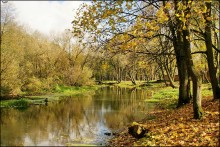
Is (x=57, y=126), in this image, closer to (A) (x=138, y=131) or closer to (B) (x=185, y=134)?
(A) (x=138, y=131)

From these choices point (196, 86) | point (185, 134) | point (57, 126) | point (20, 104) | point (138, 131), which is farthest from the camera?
point (20, 104)

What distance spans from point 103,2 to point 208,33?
26.4 ft

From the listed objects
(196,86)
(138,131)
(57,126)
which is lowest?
(57,126)

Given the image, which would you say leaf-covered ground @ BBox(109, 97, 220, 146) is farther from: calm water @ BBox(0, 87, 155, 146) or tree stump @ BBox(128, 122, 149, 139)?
calm water @ BBox(0, 87, 155, 146)

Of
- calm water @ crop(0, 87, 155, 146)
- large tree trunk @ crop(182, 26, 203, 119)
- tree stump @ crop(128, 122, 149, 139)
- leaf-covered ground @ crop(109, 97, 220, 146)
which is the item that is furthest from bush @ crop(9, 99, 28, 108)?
large tree trunk @ crop(182, 26, 203, 119)

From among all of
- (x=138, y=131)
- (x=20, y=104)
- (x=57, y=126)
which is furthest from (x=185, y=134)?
(x=20, y=104)

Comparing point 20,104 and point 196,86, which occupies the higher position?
point 196,86

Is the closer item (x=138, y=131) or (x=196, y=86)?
(x=138, y=131)

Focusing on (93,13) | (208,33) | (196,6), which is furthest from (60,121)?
(196,6)

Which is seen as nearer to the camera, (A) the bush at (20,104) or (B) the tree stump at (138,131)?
(B) the tree stump at (138,131)

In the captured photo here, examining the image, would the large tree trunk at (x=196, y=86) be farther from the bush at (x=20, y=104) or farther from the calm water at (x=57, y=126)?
the bush at (x=20, y=104)

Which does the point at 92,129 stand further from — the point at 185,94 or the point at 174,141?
the point at 174,141

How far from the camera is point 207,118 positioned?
1271 centimetres

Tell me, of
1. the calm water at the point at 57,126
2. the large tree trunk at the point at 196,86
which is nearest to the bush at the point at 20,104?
the calm water at the point at 57,126
